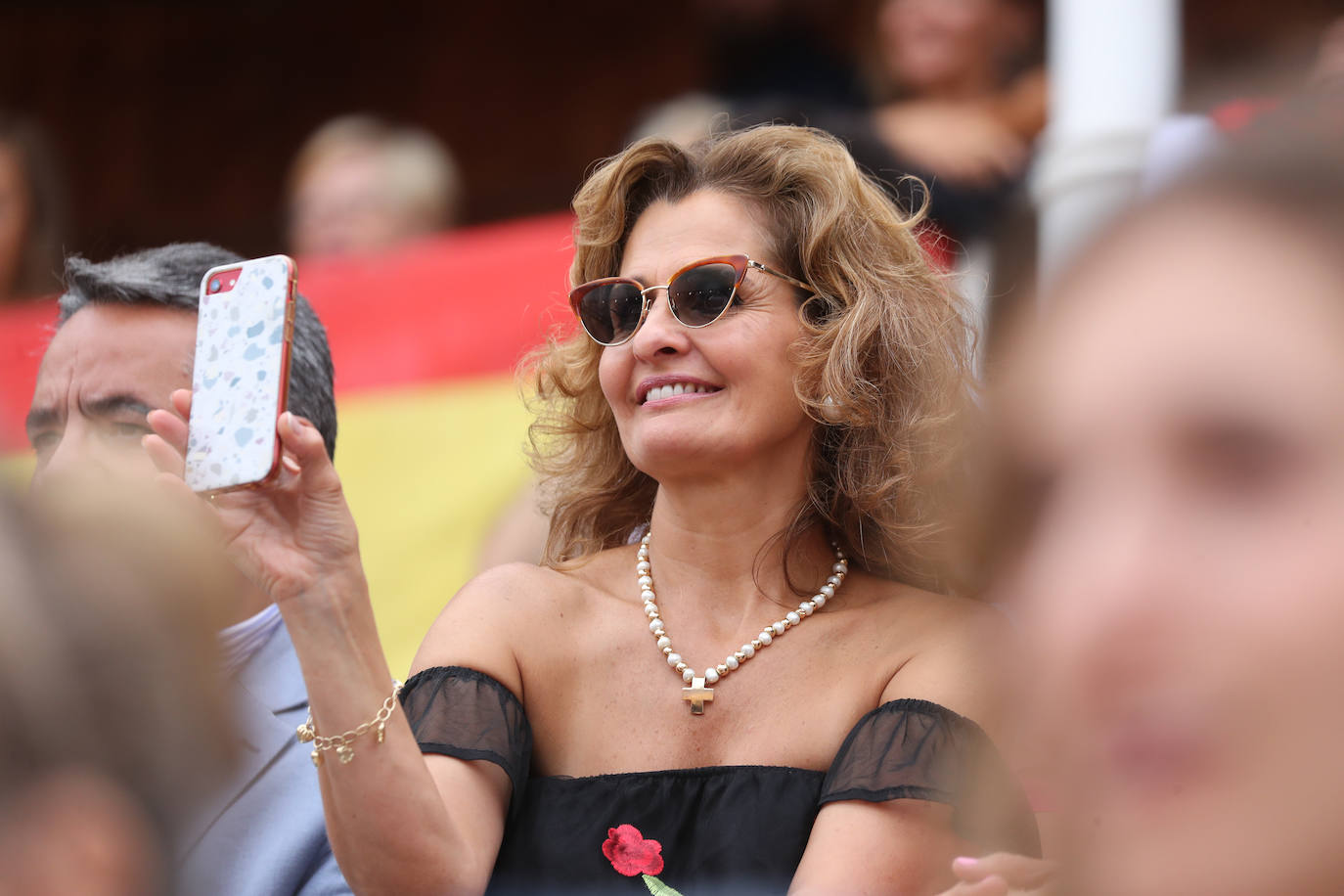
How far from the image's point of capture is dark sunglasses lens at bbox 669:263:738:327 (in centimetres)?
219

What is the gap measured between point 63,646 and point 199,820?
0.76ft

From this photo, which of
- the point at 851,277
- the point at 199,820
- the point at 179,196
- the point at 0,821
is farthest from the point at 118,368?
the point at 179,196

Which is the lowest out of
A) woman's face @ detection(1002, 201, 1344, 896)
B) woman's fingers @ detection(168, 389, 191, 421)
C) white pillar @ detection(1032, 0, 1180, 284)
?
woman's fingers @ detection(168, 389, 191, 421)

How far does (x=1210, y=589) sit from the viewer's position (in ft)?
1.85

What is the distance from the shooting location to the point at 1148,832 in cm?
56

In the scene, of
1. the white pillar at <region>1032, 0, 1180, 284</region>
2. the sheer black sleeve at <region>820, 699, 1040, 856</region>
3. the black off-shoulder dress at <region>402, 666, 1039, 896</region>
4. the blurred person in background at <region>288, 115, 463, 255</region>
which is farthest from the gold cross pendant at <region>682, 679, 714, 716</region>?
the blurred person in background at <region>288, 115, 463, 255</region>

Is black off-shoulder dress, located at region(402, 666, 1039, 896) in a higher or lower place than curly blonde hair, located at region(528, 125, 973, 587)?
lower

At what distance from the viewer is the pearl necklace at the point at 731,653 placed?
208cm

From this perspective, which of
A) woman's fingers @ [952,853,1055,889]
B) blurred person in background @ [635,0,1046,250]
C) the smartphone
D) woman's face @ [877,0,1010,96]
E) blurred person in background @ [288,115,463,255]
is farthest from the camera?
blurred person in background @ [288,115,463,255]

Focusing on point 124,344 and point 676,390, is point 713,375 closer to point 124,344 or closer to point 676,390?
point 676,390

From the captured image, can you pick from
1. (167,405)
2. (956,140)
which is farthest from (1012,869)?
(956,140)

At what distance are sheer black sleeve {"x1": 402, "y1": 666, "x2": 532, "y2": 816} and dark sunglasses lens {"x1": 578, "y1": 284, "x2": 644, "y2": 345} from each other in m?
0.57

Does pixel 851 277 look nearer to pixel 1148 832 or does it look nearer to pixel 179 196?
pixel 1148 832

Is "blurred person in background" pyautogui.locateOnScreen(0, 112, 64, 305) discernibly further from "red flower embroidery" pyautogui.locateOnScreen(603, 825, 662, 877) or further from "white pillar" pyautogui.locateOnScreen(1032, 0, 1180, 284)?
"red flower embroidery" pyautogui.locateOnScreen(603, 825, 662, 877)
